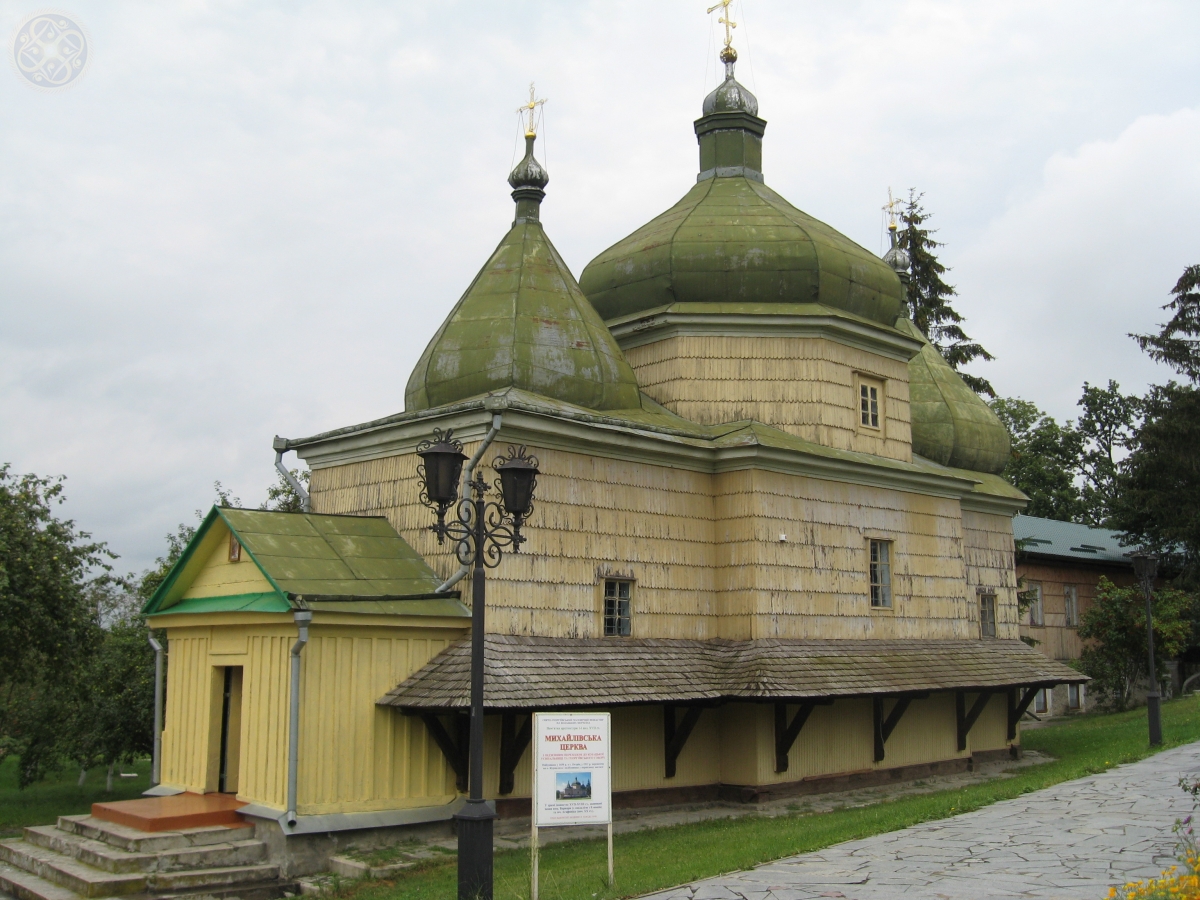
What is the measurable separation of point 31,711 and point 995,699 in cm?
1745

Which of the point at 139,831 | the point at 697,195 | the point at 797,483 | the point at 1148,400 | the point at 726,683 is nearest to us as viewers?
the point at 139,831

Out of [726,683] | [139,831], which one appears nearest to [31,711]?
[139,831]

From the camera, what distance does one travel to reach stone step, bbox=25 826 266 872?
36.6ft

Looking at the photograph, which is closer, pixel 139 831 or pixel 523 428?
pixel 139 831

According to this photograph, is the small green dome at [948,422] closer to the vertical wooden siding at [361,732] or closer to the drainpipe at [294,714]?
the vertical wooden siding at [361,732]

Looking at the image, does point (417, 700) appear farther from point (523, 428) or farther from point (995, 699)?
point (995, 699)

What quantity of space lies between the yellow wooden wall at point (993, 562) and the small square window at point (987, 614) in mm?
91

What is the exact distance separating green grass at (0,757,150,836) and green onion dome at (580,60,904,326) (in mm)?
12311

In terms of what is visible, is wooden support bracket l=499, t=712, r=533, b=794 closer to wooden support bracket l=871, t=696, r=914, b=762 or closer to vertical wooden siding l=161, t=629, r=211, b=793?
vertical wooden siding l=161, t=629, r=211, b=793

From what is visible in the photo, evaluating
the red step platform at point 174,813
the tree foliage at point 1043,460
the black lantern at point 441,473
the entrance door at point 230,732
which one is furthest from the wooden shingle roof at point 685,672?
the tree foliage at point 1043,460

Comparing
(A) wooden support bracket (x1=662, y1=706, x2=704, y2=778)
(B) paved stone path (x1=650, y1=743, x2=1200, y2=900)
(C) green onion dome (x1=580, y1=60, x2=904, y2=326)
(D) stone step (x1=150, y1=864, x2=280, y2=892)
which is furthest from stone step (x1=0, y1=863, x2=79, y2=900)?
(C) green onion dome (x1=580, y1=60, x2=904, y2=326)

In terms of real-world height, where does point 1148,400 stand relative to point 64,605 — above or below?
above

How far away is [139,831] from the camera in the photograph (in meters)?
11.8

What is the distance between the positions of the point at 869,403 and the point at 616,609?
6.16 meters
